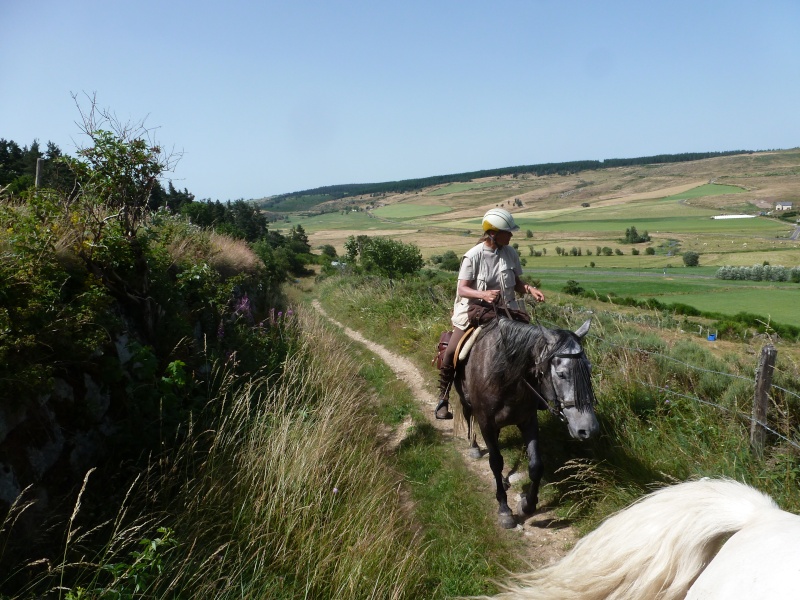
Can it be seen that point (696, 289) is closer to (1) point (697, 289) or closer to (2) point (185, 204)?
(1) point (697, 289)

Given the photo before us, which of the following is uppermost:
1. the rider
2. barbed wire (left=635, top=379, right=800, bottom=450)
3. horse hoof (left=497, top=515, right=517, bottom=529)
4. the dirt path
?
the rider

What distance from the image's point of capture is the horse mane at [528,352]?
3.95m

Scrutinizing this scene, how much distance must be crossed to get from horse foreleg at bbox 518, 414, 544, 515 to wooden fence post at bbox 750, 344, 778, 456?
5.48 ft

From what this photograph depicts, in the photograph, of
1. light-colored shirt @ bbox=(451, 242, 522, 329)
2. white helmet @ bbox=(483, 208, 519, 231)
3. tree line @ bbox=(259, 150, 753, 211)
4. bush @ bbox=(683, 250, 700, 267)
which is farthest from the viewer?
tree line @ bbox=(259, 150, 753, 211)

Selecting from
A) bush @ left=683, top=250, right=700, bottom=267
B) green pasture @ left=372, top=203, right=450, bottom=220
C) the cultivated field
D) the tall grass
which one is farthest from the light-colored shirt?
green pasture @ left=372, top=203, right=450, bottom=220

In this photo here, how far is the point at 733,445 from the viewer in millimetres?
4344

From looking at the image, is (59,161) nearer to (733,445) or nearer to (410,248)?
(733,445)

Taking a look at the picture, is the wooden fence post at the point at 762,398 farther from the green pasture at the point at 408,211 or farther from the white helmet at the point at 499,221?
the green pasture at the point at 408,211

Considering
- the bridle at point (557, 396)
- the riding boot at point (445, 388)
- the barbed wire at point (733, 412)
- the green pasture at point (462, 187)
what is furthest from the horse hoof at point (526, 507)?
the green pasture at point (462, 187)

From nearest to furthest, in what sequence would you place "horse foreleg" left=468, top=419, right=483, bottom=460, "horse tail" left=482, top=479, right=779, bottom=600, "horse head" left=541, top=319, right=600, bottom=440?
"horse tail" left=482, top=479, right=779, bottom=600 → "horse head" left=541, top=319, right=600, bottom=440 → "horse foreleg" left=468, top=419, right=483, bottom=460

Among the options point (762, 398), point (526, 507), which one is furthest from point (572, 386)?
point (762, 398)

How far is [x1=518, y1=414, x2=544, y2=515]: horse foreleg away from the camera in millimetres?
4496

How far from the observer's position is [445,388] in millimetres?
5969

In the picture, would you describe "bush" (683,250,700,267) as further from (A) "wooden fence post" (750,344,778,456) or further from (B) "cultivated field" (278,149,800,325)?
(A) "wooden fence post" (750,344,778,456)
